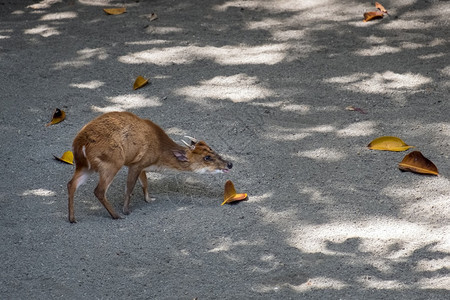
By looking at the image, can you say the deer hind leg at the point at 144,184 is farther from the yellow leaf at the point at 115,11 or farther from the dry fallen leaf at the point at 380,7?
the dry fallen leaf at the point at 380,7

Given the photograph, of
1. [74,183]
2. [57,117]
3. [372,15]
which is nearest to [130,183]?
[74,183]

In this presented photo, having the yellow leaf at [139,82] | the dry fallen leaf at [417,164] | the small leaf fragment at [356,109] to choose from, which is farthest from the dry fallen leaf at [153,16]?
the dry fallen leaf at [417,164]

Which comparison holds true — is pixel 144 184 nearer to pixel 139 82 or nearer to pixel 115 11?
pixel 139 82

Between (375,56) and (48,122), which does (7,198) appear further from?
(375,56)

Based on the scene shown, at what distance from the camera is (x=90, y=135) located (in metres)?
5.54

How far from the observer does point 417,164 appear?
19.9 ft

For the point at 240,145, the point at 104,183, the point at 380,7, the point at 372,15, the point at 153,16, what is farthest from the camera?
the point at 153,16

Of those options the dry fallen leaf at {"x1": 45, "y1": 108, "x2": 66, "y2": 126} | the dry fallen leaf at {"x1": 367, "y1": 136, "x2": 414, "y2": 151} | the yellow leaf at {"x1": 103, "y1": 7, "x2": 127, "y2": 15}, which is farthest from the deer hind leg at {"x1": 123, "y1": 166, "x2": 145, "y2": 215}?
the yellow leaf at {"x1": 103, "y1": 7, "x2": 127, "y2": 15}

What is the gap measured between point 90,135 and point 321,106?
261 centimetres

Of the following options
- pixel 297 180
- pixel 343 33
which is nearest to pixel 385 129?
pixel 297 180

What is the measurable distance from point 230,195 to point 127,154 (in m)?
0.89

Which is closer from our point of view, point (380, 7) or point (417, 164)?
point (417, 164)

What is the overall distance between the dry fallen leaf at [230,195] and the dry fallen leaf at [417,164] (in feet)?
4.71

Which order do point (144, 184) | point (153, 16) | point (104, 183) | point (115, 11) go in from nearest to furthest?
point (104, 183) → point (144, 184) → point (153, 16) → point (115, 11)
